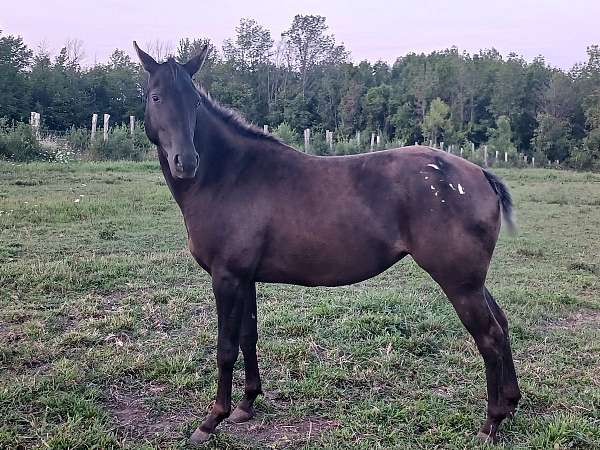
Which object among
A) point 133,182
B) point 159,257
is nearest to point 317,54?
point 133,182

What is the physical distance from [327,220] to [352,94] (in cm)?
4300

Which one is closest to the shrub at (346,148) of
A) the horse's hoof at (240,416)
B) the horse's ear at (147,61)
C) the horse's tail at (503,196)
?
the horse's tail at (503,196)

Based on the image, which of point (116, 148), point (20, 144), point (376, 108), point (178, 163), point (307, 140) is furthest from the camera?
point (376, 108)

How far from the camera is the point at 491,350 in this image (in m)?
3.13

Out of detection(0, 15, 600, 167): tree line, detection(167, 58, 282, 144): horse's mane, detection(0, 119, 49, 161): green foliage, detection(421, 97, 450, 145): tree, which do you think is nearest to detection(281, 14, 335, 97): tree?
detection(0, 15, 600, 167): tree line

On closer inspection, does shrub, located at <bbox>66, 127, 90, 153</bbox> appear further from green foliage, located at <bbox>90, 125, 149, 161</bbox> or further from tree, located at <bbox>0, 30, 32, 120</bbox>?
tree, located at <bbox>0, 30, 32, 120</bbox>

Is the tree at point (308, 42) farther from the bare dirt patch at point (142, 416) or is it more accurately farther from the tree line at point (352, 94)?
the bare dirt patch at point (142, 416)

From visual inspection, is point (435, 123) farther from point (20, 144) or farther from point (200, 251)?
point (200, 251)

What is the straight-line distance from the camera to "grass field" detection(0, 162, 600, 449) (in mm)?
3189

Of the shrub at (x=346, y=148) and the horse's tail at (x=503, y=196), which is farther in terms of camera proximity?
the shrub at (x=346, y=148)

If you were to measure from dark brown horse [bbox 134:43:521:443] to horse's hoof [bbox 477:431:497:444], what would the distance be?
19mm

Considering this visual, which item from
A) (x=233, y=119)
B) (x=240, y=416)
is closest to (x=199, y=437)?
(x=240, y=416)

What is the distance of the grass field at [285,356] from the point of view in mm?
3189

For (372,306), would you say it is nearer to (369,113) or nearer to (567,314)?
(567,314)
